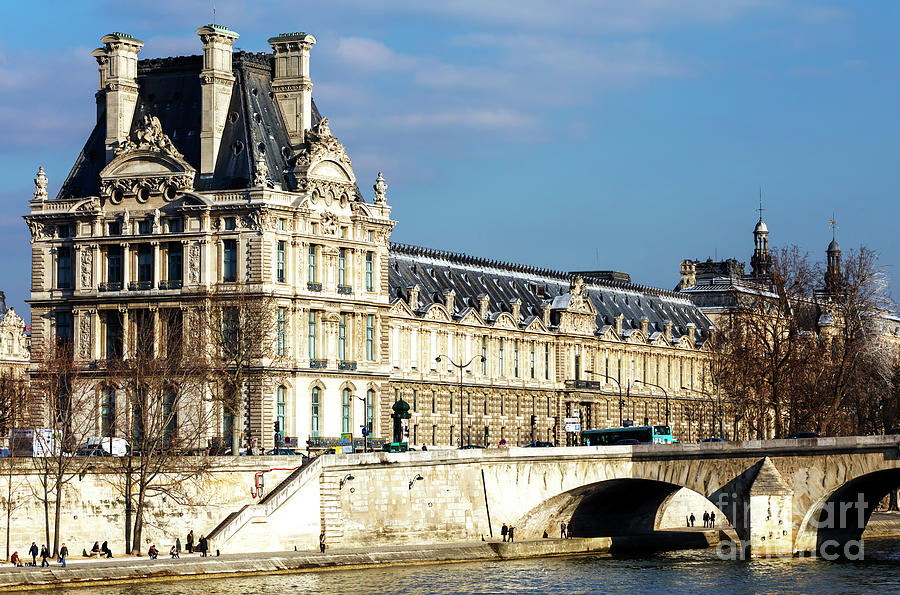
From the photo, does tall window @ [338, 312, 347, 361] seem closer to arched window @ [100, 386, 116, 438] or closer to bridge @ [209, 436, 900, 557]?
arched window @ [100, 386, 116, 438]

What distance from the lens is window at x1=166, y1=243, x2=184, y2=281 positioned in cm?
12675

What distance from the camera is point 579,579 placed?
101 metres

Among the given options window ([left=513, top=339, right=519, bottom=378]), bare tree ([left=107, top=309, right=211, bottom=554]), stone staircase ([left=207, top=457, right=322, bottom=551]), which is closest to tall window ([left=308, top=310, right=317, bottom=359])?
bare tree ([left=107, top=309, right=211, bottom=554])

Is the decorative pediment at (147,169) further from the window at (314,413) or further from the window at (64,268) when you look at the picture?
the window at (314,413)

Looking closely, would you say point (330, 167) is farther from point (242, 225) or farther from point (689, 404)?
point (689, 404)

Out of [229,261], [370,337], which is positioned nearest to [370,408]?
[370,337]

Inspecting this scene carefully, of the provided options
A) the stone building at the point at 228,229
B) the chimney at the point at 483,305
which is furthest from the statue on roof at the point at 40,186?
the chimney at the point at 483,305

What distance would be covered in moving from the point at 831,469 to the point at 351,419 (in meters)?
34.4

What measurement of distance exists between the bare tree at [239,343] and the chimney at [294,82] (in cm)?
1357

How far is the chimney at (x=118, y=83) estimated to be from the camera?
131 meters

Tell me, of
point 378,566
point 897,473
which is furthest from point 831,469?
point 378,566

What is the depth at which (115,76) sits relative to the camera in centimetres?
13112

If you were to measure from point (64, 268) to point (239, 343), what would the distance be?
700 inches

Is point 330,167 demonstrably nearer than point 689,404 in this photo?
Yes
